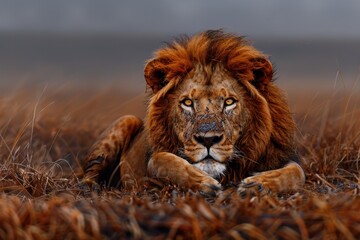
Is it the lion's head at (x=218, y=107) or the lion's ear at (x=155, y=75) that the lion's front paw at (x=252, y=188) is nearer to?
the lion's head at (x=218, y=107)

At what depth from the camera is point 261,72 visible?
23.3ft

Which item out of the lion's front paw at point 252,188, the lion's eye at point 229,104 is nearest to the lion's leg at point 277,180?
the lion's front paw at point 252,188

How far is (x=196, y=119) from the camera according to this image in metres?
6.69

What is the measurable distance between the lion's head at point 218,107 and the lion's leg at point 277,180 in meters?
0.19

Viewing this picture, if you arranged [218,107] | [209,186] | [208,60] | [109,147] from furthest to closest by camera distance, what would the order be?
[109,147], [208,60], [218,107], [209,186]

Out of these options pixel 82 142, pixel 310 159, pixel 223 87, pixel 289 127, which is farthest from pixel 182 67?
pixel 82 142

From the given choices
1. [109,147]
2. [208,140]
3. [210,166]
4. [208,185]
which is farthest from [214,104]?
[109,147]

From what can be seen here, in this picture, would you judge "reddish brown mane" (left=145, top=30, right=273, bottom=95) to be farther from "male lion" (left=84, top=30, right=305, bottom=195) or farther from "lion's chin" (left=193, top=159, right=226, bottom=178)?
"lion's chin" (left=193, top=159, right=226, bottom=178)

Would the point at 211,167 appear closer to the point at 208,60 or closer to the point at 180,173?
the point at 180,173

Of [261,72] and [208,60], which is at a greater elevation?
[208,60]

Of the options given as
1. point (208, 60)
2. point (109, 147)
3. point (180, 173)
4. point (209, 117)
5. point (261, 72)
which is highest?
point (208, 60)

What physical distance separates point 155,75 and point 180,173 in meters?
0.86

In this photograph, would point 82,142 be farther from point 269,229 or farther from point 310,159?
point 269,229

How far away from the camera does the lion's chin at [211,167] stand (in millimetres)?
6637
